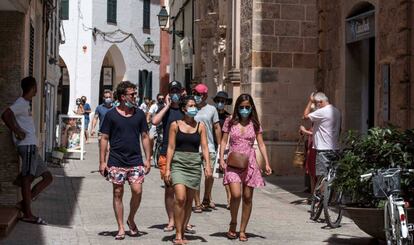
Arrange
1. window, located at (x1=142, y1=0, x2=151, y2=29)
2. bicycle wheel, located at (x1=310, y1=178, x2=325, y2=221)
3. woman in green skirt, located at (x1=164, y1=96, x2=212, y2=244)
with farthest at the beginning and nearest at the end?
1. window, located at (x1=142, y1=0, x2=151, y2=29)
2. bicycle wheel, located at (x1=310, y1=178, x2=325, y2=221)
3. woman in green skirt, located at (x1=164, y1=96, x2=212, y2=244)

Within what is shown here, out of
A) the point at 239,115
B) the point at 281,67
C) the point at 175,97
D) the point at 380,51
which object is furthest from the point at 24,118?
the point at 281,67

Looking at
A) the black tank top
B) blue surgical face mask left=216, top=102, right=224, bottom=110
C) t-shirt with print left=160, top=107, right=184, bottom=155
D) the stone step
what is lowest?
the stone step

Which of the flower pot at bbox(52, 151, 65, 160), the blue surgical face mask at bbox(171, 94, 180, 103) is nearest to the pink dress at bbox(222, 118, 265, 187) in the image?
the blue surgical face mask at bbox(171, 94, 180, 103)

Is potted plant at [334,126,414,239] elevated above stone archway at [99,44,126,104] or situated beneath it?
situated beneath

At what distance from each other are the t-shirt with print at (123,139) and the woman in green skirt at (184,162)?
16.7 inches

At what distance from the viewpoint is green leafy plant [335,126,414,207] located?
333 inches

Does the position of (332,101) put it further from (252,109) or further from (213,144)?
(252,109)

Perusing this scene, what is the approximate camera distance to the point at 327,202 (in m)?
10.6

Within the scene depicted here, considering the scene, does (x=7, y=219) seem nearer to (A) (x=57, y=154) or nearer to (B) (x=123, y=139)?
(B) (x=123, y=139)

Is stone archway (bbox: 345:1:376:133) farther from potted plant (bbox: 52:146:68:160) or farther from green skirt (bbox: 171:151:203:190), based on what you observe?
potted plant (bbox: 52:146:68:160)

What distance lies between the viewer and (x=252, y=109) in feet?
32.2

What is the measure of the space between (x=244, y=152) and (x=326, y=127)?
109 inches

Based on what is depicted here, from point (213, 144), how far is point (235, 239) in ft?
9.88

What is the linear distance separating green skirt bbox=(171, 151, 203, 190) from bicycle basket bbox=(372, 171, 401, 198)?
2.13 metres
